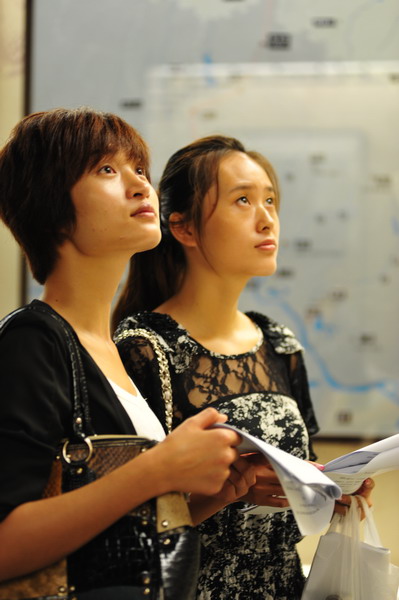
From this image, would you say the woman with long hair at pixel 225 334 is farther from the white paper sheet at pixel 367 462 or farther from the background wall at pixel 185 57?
the background wall at pixel 185 57

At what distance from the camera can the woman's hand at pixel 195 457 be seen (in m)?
1.08

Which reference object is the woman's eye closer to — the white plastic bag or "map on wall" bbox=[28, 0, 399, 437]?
the white plastic bag

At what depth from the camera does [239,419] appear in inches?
66.9

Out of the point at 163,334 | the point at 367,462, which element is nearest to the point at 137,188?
the point at 163,334

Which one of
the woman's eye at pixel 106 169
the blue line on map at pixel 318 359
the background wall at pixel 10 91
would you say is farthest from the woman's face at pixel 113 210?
the background wall at pixel 10 91

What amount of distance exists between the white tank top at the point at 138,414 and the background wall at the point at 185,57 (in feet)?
5.17

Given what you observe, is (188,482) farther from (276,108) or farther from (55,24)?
(55,24)

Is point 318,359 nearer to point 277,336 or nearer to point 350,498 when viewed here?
point 277,336

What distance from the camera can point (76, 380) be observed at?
3.67 ft

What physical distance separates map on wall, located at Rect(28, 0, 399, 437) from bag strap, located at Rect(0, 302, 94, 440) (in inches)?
68.6

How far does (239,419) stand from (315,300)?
3.95 ft

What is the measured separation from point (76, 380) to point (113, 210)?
0.32 meters

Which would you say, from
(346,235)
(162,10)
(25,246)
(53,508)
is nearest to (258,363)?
(25,246)

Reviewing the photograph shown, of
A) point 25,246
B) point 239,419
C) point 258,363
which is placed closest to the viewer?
point 25,246
